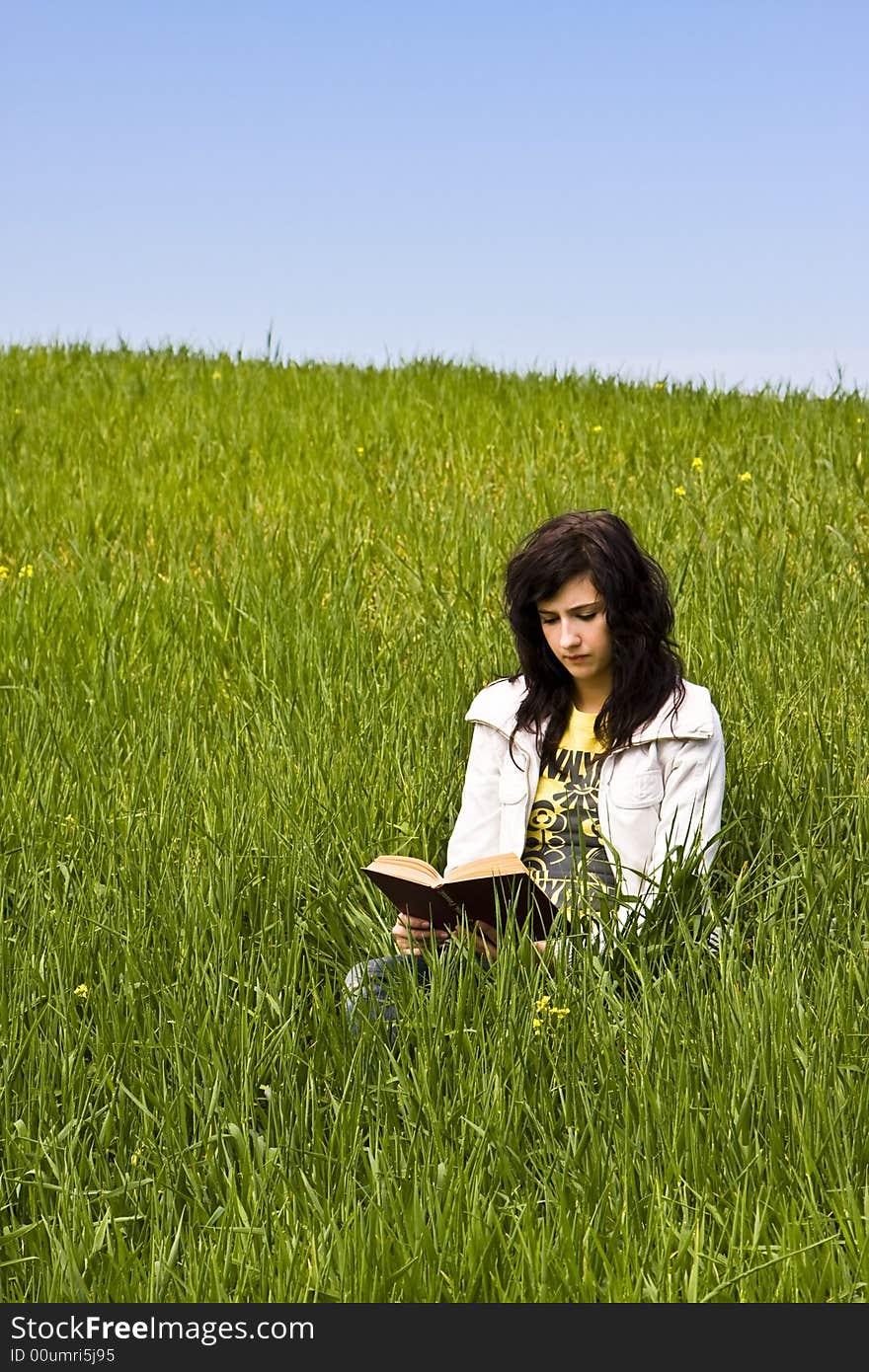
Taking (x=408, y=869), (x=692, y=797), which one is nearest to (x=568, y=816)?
(x=692, y=797)

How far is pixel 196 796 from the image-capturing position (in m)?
4.01

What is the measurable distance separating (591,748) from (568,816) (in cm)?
18

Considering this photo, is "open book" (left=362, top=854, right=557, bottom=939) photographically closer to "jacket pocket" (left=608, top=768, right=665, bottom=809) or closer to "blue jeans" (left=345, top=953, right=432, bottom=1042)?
"blue jeans" (left=345, top=953, right=432, bottom=1042)

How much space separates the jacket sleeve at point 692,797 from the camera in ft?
10.4

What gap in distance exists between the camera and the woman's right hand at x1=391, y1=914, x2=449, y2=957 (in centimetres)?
299

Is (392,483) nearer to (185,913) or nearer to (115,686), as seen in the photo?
(115,686)

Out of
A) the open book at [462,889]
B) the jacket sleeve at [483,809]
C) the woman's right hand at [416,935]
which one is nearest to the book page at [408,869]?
the open book at [462,889]

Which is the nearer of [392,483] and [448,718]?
[448,718]

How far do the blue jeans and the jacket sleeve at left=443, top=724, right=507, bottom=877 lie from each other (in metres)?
0.40

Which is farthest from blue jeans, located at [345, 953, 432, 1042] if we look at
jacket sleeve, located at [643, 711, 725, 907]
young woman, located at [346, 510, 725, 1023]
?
jacket sleeve, located at [643, 711, 725, 907]

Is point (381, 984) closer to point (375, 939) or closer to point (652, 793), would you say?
point (375, 939)

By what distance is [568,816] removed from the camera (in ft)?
11.0

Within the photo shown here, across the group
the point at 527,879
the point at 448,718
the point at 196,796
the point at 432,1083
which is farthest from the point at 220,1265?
the point at 448,718
